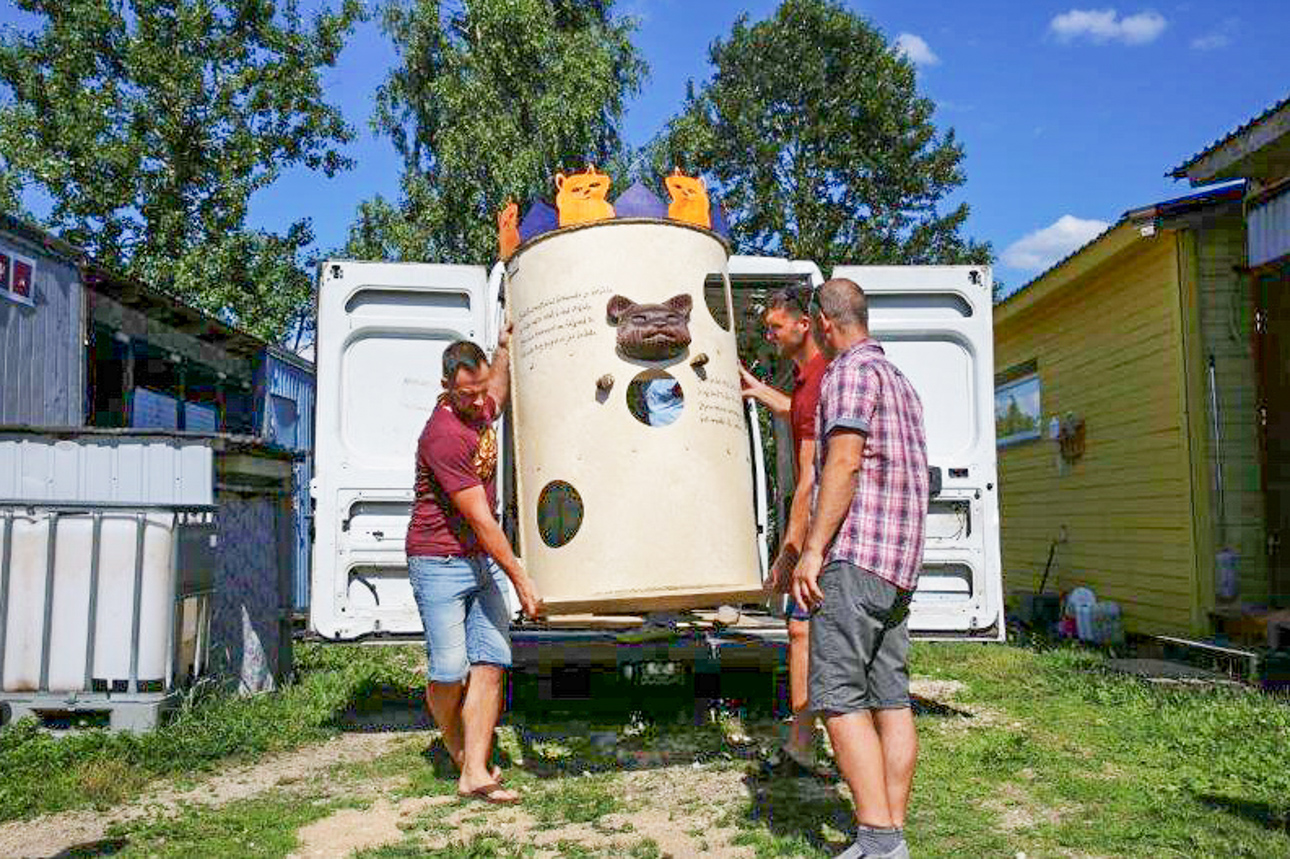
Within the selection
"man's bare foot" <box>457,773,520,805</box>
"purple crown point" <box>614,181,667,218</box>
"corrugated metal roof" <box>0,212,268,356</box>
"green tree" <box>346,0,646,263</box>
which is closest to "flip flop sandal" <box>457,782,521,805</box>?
"man's bare foot" <box>457,773,520,805</box>

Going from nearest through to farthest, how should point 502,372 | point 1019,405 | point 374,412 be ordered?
1. point 502,372
2. point 374,412
3. point 1019,405

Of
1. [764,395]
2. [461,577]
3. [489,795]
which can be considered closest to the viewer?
→ [489,795]

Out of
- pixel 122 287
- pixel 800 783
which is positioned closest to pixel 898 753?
pixel 800 783

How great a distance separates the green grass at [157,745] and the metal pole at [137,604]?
0.31 meters

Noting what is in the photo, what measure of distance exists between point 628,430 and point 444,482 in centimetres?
83

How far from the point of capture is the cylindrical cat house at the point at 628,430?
4629 mm

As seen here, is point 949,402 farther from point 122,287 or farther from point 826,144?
point 826,144

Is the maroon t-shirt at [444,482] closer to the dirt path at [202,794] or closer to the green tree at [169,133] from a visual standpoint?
the dirt path at [202,794]

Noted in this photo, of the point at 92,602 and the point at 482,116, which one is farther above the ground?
the point at 482,116

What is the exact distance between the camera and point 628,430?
4707 mm

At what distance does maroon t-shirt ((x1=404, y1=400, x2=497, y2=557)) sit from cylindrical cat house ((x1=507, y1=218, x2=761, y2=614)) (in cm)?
26

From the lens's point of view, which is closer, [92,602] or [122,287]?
[92,602]

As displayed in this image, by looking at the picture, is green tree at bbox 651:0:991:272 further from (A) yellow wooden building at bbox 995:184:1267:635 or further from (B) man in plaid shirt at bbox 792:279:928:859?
(B) man in plaid shirt at bbox 792:279:928:859

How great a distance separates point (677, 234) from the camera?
501 centimetres
